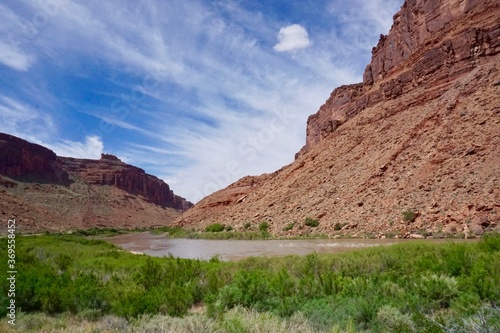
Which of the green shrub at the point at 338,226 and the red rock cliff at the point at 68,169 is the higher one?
the red rock cliff at the point at 68,169

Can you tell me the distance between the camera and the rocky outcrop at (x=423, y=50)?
41.2 metres

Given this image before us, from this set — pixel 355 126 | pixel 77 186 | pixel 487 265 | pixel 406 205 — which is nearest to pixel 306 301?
pixel 487 265

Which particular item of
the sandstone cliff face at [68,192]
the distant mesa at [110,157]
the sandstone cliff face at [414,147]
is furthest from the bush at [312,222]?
the distant mesa at [110,157]

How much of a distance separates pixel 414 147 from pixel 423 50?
850 inches

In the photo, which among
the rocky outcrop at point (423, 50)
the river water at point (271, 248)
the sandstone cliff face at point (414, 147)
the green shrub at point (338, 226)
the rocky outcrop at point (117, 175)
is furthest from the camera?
the rocky outcrop at point (117, 175)

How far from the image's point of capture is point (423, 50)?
49.6 meters

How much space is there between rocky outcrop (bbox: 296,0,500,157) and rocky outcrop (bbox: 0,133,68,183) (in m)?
92.0

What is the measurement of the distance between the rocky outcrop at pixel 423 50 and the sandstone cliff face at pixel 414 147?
0.51 ft

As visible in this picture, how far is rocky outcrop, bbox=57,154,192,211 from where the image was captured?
14388cm

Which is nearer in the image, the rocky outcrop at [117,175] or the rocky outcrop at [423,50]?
the rocky outcrop at [423,50]

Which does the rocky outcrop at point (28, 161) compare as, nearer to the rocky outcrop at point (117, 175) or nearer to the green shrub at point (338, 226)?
the rocky outcrop at point (117, 175)

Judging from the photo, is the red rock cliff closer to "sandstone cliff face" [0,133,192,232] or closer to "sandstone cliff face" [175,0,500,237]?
"sandstone cliff face" [0,133,192,232]

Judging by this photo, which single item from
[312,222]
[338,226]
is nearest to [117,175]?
[312,222]

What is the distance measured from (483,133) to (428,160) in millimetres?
4769
